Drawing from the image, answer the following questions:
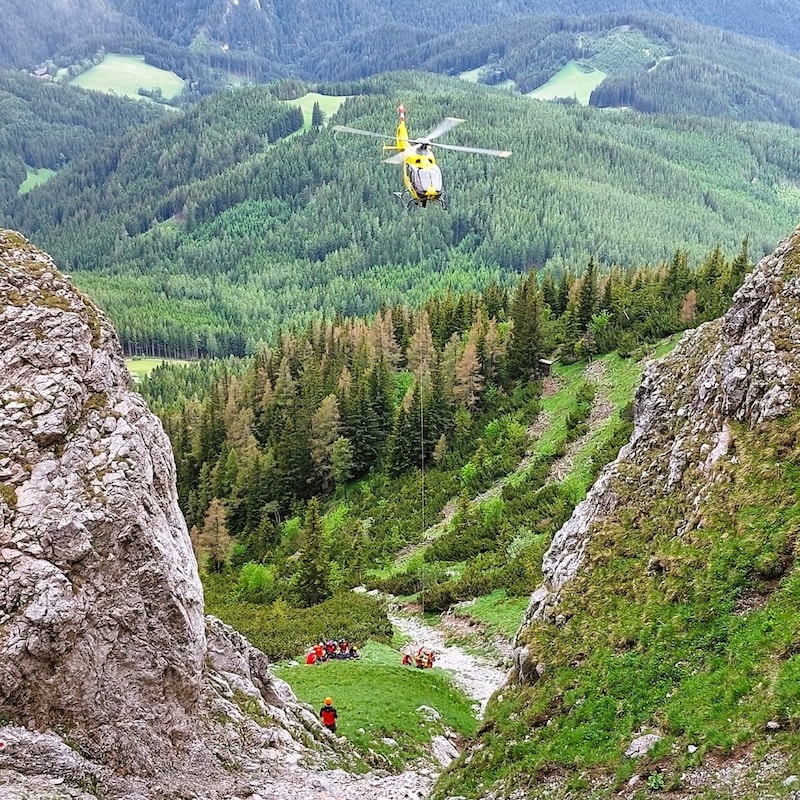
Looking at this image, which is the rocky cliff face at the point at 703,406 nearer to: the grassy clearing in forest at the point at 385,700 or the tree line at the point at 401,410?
the grassy clearing in forest at the point at 385,700

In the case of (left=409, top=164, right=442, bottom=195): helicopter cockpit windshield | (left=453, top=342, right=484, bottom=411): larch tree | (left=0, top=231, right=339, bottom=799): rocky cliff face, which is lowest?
(left=453, top=342, right=484, bottom=411): larch tree

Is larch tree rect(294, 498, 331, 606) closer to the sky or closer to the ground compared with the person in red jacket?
closer to the ground

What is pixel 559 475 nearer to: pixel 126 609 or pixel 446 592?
pixel 446 592

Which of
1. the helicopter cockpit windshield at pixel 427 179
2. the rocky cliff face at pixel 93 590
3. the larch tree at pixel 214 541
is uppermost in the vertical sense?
the helicopter cockpit windshield at pixel 427 179

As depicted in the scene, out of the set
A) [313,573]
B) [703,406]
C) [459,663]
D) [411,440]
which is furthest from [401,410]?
[703,406]

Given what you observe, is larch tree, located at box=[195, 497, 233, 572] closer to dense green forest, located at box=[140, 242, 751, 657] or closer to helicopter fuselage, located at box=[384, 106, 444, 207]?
dense green forest, located at box=[140, 242, 751, 657]

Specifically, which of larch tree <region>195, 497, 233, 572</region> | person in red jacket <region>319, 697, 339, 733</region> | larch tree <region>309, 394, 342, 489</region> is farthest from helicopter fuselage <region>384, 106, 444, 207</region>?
larch tree <region>309, 394, 342, 489</region>

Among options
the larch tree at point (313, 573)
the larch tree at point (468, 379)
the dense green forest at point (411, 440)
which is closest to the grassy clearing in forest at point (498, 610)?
the dense green forest at point (411, 440)

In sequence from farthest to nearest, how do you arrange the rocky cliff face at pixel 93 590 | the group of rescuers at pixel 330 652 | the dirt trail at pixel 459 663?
the group of rescuers at pixel 330 652 < the dirt trail at pixel 459 663 < the rocky cliff face at pixel 93 590
